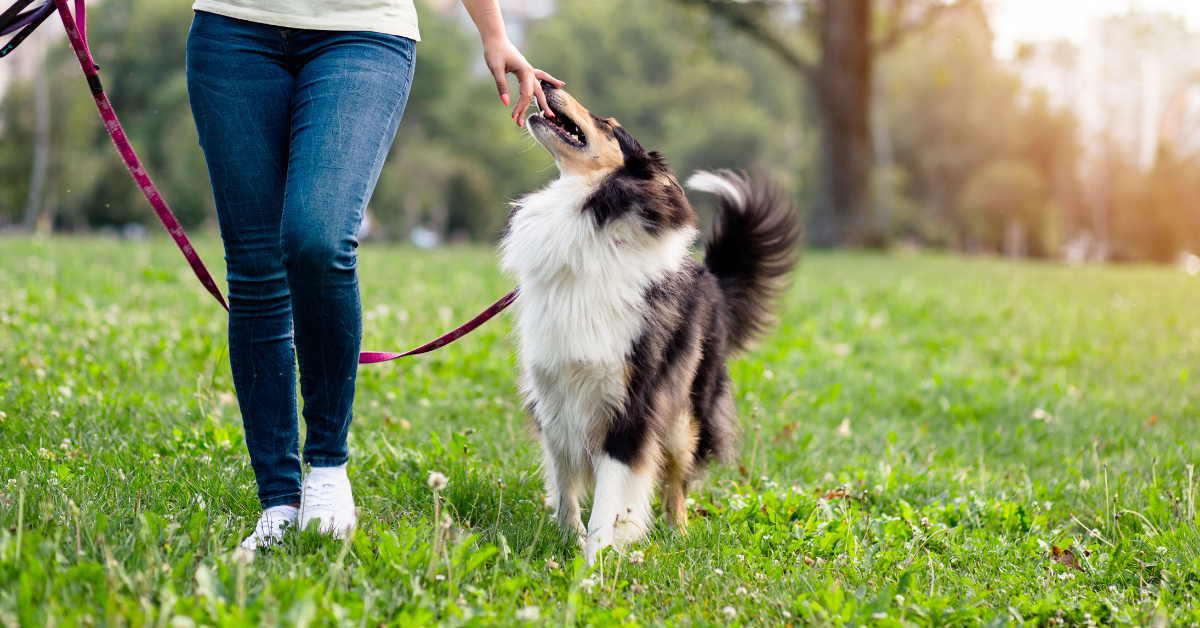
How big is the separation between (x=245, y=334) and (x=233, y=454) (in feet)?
3.21

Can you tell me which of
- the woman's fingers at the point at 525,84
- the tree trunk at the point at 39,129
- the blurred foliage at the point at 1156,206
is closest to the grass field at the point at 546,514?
the woman's fingers at the point at 525,84

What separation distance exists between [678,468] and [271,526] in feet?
4.75

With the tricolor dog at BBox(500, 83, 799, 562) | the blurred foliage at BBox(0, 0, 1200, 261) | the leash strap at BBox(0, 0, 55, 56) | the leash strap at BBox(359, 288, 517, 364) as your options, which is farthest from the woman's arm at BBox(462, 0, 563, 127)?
the blurred foliage at BBox(0, 0, 1200, 261)

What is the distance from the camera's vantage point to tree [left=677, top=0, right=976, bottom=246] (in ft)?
55.0

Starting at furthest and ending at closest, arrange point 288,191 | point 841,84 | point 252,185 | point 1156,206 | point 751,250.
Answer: point 1156,206, point 841,84, point 751,250, point 252,185, point 288,191

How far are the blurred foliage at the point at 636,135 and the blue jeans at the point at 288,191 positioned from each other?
3202cm

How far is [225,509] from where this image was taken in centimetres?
267

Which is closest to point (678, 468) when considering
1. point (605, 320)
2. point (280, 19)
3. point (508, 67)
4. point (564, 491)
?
point (564, 491)

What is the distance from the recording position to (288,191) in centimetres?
223

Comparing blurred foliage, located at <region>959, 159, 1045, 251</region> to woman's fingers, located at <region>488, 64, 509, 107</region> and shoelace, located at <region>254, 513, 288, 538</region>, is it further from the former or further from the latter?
shoelace, located at <region>254, 513, 288, 538</region>

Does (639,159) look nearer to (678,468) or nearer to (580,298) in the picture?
(580,298)

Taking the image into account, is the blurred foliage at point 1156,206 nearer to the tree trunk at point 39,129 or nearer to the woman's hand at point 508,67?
the tree trunk at point 39,129

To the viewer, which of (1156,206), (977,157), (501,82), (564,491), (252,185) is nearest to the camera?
(252,185)

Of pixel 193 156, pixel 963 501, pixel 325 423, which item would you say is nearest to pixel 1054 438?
pixel 963 501
